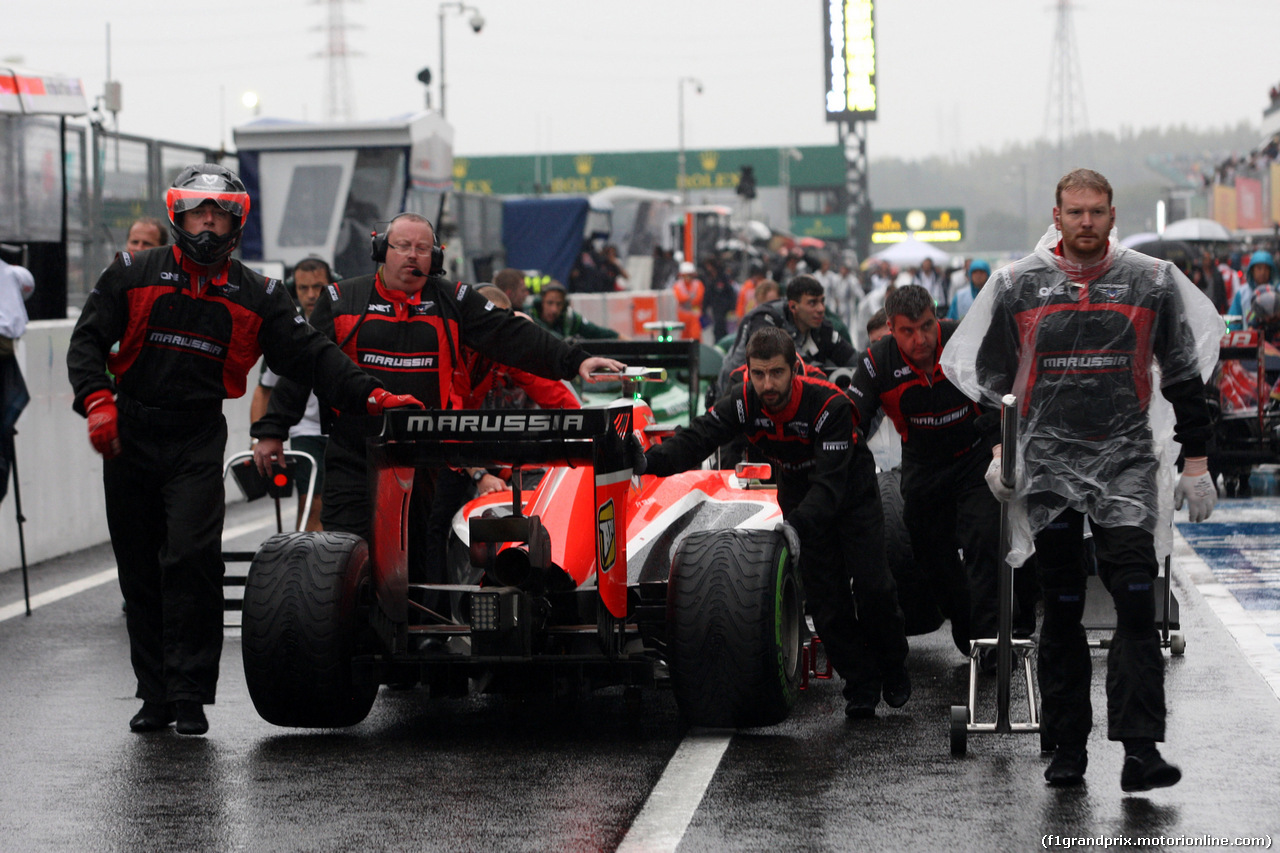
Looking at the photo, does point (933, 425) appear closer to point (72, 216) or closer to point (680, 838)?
point (680, 838)

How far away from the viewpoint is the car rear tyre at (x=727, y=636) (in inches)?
255

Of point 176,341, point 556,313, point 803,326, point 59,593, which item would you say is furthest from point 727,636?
point 556,313

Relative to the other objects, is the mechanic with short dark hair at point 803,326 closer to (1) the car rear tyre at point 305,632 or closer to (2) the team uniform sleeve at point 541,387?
(2) the team uniform sleeve at point 541,387

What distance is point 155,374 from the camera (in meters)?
7.00

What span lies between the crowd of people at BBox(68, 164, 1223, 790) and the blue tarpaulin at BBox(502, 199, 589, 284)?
28.6 metres

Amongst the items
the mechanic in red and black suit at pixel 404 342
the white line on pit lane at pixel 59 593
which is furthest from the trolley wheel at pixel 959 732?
the white line on pit lane at pixel 59 593

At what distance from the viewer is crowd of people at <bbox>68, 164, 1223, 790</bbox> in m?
5.89

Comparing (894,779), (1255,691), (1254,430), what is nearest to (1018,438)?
(894,779)

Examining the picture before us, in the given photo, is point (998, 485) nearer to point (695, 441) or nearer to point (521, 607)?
point (695, 441)

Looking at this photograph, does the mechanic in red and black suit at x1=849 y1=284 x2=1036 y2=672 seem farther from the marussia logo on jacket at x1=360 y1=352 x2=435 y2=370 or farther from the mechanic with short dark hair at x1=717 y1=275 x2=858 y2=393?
the mechanic with short dark hair at x1=717 y1=275 x2=858 y2=393

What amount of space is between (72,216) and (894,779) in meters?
14.7

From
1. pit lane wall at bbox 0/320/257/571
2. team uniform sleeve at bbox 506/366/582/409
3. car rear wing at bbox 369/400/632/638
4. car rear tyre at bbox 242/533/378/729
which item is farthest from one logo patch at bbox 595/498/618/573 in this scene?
pit lane wall at bbox 0/320/257/571

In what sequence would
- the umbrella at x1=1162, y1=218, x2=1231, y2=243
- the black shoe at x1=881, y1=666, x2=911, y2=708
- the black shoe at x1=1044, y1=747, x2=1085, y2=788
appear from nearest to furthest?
the black shoe at x1=1044, y1=747, x2=1085, y2=788
the black shoe at x1=881, y1=666, x2=911, y2=708
the umbrella at x1=1162, y1=218, x2=1231, y2=243

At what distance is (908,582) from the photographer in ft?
27.7
